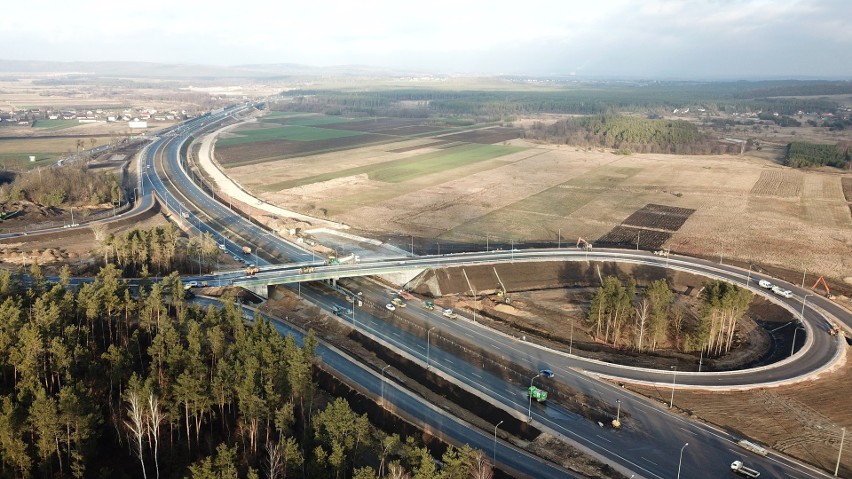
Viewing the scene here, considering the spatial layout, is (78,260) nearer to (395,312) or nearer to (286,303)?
(286,303)

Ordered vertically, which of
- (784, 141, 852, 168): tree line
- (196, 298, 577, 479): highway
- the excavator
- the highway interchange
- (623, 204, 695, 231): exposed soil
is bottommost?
(196, 298, 577, 479): highway

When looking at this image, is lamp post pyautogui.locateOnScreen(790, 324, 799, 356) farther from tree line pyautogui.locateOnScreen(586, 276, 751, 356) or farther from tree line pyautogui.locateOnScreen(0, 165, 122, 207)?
tree line pyautogui.locateOnScreen(0, 165, 122, 207)

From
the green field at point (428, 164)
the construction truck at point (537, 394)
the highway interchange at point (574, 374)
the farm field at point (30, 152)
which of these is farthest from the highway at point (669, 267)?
the farm field at point (30, 152)

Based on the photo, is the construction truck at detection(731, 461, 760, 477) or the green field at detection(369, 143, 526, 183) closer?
the construction truck at detection(731, 461, 760, 477)

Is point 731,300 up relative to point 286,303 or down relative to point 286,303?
up

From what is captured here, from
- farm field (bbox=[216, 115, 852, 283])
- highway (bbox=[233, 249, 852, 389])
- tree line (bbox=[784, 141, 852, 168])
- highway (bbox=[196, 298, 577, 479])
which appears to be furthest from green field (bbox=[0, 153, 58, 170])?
tree line (bbox=[784, 141, 852, 168])

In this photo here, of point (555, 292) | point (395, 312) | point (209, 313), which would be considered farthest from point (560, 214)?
point (209, 313)

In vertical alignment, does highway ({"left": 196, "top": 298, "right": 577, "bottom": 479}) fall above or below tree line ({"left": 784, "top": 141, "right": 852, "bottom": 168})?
below
